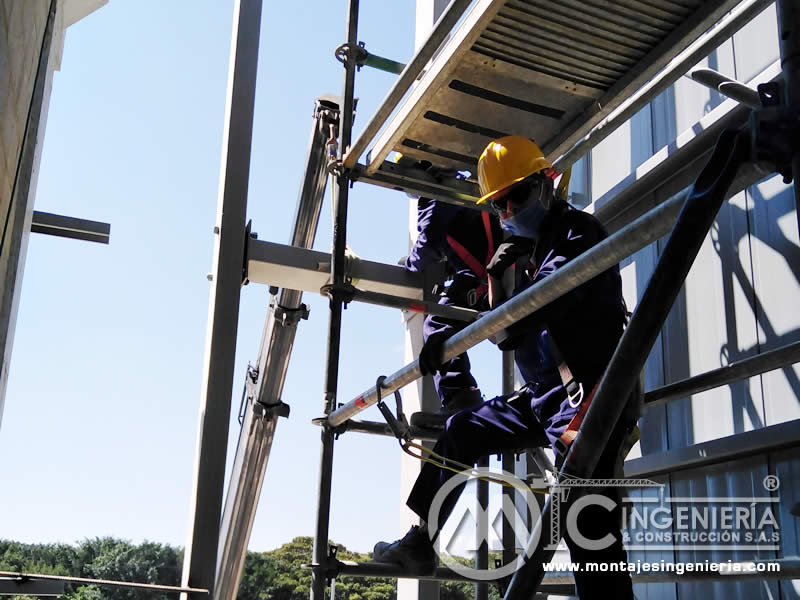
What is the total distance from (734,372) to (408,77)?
2138mm

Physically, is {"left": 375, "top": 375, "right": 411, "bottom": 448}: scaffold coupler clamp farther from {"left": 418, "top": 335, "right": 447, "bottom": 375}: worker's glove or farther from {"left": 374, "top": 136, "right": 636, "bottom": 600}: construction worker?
{"left": 418, "top": 335, "right": 447, "bottom": 375}: worker's glove

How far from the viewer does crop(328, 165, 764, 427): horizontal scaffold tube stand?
2123 mm

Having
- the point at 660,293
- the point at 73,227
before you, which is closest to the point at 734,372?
the point at 660,293

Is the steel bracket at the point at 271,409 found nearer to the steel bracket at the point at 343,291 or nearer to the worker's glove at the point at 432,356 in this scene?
the steel bracket at the point at 343,291

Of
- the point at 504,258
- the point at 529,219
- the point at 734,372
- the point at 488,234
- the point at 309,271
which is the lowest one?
the point at 734,372

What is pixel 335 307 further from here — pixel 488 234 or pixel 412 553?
pixel 412 553

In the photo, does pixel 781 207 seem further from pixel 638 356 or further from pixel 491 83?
pixel 638 356

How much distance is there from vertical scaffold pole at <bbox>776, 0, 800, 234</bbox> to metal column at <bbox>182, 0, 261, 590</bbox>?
3.37 metres

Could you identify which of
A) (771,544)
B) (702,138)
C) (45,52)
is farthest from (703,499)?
(45,52)

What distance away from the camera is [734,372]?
3717 mm

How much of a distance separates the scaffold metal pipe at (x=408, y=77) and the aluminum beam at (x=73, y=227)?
1.50 m

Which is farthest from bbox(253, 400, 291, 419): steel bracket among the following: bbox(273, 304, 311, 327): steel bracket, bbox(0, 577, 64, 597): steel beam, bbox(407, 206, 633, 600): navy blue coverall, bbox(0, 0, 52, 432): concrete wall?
bbox(0, 577, 64, 597): steel beam

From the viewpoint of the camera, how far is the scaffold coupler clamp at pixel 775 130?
71.3 inches

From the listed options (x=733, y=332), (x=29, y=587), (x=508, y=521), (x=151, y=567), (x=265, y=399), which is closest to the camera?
(x=29, y=587)
